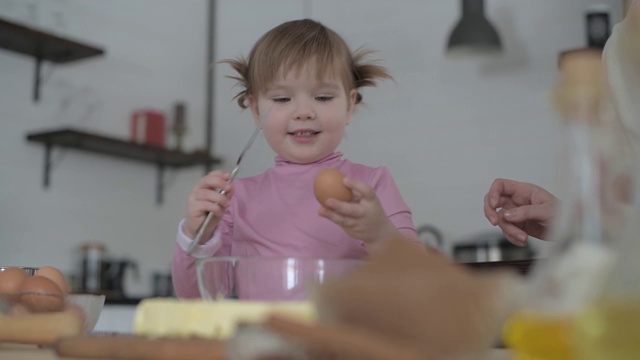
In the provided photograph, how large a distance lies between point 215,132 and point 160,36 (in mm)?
624

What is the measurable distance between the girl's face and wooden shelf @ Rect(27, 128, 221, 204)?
230 cm

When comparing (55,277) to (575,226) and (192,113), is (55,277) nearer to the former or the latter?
(575,226)

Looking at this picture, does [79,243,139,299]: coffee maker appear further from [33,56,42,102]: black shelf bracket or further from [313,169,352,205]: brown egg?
[313,169,352,205]: brown egg

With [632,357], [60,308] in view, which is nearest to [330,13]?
[60,308]

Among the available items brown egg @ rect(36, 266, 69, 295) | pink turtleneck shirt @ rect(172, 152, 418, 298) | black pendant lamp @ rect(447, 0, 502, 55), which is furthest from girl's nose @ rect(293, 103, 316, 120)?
black pendant lamp @ rect(447, 0, 502, 55)

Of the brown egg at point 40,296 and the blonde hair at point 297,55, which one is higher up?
the blonde hair at point 297,55

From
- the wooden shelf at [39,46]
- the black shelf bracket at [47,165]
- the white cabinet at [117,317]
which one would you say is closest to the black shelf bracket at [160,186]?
the black shelf bracket at [47,165]

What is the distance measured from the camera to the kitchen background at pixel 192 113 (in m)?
3.61

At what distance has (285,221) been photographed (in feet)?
4.62

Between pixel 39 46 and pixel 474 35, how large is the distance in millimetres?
1904

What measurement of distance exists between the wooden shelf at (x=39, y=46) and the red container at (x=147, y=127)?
475 mm

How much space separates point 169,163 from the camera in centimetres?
429

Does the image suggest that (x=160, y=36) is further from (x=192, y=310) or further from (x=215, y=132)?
(x=192, y=310)

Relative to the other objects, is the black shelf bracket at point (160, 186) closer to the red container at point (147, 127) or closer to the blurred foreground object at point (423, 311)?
the red container at point (147, 127)
